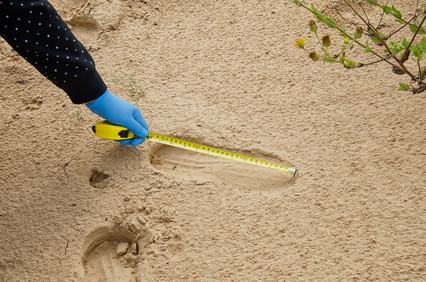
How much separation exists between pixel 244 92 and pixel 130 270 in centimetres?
136

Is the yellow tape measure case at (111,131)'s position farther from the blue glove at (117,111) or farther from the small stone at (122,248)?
the small stone at (122,248)

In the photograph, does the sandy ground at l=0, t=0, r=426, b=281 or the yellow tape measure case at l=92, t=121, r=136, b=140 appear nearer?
the sandy ground at l=0, t=0, r=426, b=281

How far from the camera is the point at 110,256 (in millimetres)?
2129

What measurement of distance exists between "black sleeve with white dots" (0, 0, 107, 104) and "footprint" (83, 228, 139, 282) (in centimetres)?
81

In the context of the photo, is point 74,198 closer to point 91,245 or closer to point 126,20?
point 91,245

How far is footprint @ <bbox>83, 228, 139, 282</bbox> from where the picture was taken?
2.06m

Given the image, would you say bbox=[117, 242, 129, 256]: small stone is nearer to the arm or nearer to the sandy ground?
the sandy ground

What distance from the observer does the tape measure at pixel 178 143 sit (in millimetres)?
2291

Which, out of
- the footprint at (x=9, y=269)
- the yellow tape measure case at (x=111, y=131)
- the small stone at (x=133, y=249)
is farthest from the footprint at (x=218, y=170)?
the footprint at (x=9, y=269)

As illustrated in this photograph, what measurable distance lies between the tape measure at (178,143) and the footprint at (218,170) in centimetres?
4

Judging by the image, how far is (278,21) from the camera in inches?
115

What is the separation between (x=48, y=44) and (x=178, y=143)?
94cm

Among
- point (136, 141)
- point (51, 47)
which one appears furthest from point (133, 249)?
point (51, 47)

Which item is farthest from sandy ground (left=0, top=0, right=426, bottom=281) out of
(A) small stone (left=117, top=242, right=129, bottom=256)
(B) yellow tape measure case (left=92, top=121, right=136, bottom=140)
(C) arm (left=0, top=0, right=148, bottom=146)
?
(C) arm (left=0, top=0, right=148, bottom=146)
